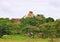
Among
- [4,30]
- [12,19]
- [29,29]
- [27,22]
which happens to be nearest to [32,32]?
[29,29]

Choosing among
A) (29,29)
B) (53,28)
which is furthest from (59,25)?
(29,29)

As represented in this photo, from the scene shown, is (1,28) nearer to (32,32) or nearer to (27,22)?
(32,32)

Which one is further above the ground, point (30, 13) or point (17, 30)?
point (30, 13)

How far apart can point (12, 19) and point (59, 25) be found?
15871 millimetres

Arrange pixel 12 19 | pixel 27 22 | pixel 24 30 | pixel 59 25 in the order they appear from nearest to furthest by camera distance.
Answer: pixel 59 25 < pixel 24 30 < pixel 27 22 < pixel 12 19

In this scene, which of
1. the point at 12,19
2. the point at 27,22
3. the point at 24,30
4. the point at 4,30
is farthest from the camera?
the point at 12,19

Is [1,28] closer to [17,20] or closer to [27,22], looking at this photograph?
[27,22]

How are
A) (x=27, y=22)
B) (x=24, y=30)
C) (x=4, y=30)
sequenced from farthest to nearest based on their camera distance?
(x=27, y=22)
(x=24, y=30)
(x=4, y=30)

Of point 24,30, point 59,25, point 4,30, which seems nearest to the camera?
point 59,25

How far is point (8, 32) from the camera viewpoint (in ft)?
98.7

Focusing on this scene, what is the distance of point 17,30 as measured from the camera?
106ft

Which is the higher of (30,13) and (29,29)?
(30,13)

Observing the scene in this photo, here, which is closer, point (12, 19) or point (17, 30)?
point (17, 30)

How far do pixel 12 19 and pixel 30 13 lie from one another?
4.14 meters
